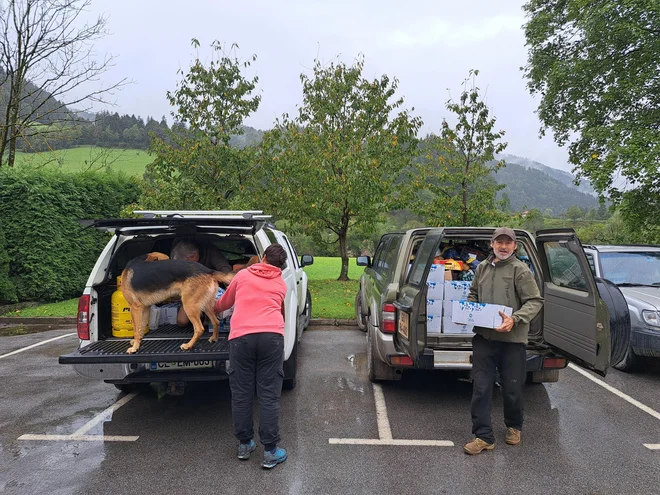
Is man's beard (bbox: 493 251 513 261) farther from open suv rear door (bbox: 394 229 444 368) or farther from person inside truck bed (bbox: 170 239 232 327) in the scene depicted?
person inside truck bed (bbox: 170 239 232 327)

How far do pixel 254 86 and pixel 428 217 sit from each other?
288 inches

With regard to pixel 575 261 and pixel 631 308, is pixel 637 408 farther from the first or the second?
pixel 575 261

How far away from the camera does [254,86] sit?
44.5ft

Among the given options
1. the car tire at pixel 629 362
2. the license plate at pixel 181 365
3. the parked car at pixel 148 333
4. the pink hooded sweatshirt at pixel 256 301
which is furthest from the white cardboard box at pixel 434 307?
the car tire at pixel 629 362

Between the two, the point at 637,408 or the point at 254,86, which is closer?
the point at 637,408

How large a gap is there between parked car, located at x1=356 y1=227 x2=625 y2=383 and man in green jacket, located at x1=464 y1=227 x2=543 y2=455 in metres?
0.53

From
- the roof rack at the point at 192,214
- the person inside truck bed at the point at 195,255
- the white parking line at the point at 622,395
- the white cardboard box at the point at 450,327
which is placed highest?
the roof rack at the point at 192,214

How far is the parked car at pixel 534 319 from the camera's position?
3746 mm

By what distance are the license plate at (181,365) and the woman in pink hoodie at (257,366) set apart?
0.63 meters

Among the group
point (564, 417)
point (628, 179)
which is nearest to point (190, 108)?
point (564, 417)

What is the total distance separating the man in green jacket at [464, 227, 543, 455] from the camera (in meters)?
3.49

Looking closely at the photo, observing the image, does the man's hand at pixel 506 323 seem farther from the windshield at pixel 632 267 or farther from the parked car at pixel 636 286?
the windshield at pixel 632 267

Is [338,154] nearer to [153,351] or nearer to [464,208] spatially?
[464,208]

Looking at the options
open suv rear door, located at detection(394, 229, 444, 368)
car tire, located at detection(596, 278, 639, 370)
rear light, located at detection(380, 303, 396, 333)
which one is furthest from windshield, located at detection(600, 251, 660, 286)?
rear light, located at detection(380, 303, 396, 333)
